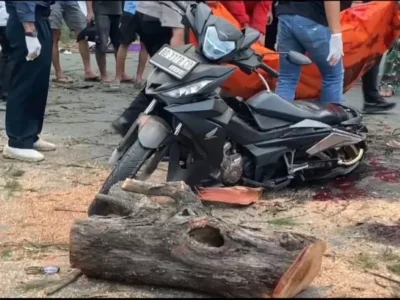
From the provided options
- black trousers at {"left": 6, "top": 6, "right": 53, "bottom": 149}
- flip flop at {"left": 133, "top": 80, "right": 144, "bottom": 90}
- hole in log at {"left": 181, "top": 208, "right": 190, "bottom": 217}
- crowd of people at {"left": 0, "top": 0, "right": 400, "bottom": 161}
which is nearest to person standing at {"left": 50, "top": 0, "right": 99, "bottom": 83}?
flip flop at {"left": 133, "top": 80, "right": 144, "bottom": 90}

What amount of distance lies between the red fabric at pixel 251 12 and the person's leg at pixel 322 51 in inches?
34.3

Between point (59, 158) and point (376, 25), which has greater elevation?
point (376, 25)

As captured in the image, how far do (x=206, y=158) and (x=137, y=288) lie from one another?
1.34 metres

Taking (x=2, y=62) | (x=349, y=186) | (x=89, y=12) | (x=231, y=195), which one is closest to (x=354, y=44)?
(x=349, y=186)

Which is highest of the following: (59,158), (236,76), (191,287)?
(191,287)

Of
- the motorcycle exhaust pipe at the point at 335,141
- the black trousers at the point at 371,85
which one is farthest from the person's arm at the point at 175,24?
the black trousers at the point at 371,85

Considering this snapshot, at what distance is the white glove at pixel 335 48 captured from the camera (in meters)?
4.64

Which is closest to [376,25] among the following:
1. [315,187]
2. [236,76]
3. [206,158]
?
[236,76]

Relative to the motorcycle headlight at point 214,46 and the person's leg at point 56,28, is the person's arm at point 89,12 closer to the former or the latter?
the person's leg at point 56,28

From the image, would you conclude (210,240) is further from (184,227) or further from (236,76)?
(236,76)

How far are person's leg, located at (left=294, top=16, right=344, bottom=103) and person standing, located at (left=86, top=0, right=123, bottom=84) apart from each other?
2.24 m

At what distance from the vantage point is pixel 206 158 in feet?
14.5

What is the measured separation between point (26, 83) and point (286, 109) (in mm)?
1792

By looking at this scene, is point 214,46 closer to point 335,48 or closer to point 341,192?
point 335,48
